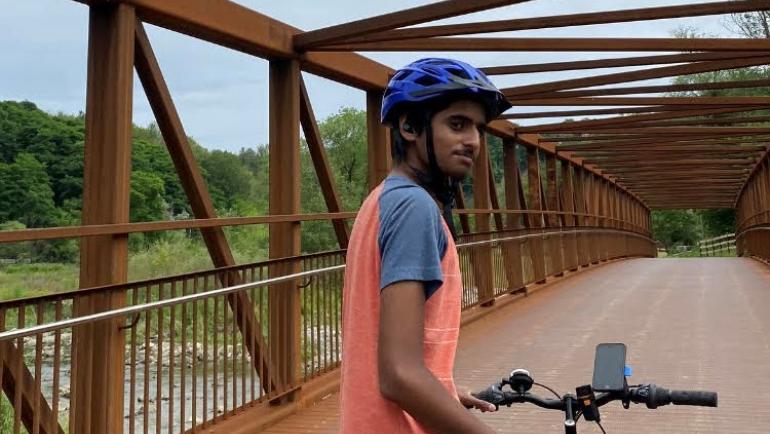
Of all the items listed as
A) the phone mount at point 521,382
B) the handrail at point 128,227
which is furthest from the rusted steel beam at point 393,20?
the phone mount at point 521,382

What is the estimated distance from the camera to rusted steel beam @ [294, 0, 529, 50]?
5.31 m

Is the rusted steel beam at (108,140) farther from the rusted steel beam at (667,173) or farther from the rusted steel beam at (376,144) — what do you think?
the rusted steel beam at (667,173)

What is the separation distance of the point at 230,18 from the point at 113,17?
1.00 meters

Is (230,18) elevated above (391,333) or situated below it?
above

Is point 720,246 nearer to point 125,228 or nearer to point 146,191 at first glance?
point 146,191

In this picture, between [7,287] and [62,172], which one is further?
[7,287]

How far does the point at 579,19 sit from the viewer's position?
6199 millimetres

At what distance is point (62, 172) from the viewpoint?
54.9ft

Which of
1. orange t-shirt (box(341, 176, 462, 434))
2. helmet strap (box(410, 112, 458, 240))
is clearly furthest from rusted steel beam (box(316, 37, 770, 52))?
orange t-shirt (box(341, 176, 462, 434))

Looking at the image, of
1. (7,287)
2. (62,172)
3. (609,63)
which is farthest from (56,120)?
(609,63)

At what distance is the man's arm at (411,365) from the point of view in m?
1.17

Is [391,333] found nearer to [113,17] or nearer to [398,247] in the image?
[398,247]

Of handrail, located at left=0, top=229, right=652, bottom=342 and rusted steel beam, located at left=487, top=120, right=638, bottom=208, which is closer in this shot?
handrail, located at left=0, top=229, right=652, bottom=342

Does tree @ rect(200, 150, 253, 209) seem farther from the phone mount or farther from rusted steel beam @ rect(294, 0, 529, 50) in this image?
the phone mount
